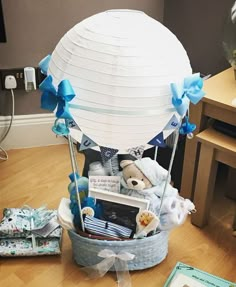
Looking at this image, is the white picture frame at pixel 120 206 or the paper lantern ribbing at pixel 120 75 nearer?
the paper lantern ribbing at pixel 120 75

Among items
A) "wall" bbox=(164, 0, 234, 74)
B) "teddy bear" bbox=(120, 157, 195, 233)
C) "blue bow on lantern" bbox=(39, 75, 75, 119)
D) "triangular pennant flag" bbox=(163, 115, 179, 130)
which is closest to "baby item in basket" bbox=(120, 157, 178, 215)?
"teddy bear" bbox=(120, 157, 195, 233)

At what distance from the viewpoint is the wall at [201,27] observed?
1815mm

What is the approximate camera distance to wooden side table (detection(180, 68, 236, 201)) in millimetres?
1424

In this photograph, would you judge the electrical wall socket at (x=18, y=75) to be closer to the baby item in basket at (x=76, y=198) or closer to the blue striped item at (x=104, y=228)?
the baby item in basket at (x=76, y=198)

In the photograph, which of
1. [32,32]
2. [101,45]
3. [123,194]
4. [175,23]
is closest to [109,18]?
[101,45]

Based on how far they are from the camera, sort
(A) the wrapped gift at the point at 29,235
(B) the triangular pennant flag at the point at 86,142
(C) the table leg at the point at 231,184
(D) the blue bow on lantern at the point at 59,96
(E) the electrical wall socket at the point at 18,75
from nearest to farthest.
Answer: (D) the blue bow on lantern at the point at 59,96 < (B) the triangular pennant flag at the point at 86,142 < (A) the wrapped gift at the point at 29,235 < (C) the table leg at the point at 231,184 < (E) the electrical wall socket at the point at 18,75

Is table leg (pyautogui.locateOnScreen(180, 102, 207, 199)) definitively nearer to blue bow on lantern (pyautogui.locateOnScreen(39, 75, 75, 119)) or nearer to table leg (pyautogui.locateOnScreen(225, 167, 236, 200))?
table leg (pyautogui.locateOnScreen(225, 167, 236, 200))

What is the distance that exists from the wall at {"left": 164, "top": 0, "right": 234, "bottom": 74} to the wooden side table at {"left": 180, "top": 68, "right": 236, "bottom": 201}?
257 mm

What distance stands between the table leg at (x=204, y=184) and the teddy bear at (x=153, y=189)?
16cm

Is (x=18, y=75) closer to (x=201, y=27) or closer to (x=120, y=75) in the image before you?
(x=201, y=27)

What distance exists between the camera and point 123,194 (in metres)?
1.41

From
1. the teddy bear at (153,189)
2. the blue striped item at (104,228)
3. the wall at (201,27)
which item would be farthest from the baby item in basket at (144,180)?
the wall at (201,27)

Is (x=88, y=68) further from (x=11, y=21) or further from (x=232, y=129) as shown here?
(x=11, y=21)

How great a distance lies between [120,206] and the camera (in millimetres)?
1375
